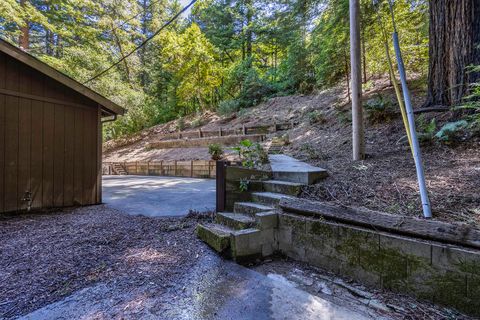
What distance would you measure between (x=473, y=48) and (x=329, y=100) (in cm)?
613

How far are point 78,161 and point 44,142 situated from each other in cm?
61

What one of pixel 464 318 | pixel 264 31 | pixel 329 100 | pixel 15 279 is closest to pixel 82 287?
pixel 15 279

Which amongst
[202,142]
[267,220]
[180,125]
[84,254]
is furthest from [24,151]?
[180,125]

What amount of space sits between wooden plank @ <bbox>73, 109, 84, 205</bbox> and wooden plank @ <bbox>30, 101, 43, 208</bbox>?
0.51 m

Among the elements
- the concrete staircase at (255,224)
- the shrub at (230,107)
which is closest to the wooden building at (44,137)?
the concrete staircase at (255,224)

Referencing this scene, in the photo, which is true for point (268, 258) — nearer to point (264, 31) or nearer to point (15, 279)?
point (15, 279)

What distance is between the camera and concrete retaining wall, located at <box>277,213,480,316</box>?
139 cm

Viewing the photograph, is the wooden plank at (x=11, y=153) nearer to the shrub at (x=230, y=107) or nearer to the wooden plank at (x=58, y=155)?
the wooden plank at (x=58, y=155)

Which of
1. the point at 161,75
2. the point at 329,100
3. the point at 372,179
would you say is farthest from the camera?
A: the point at 161,75

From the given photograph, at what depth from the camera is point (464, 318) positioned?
1355 millimetres

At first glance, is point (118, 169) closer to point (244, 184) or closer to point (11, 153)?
point (11, 153)

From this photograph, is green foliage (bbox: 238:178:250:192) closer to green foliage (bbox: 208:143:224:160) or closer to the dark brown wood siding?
the dark brown wood siding

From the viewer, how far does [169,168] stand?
984 cm

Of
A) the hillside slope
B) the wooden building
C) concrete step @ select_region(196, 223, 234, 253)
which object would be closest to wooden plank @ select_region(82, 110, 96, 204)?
the wooden building
